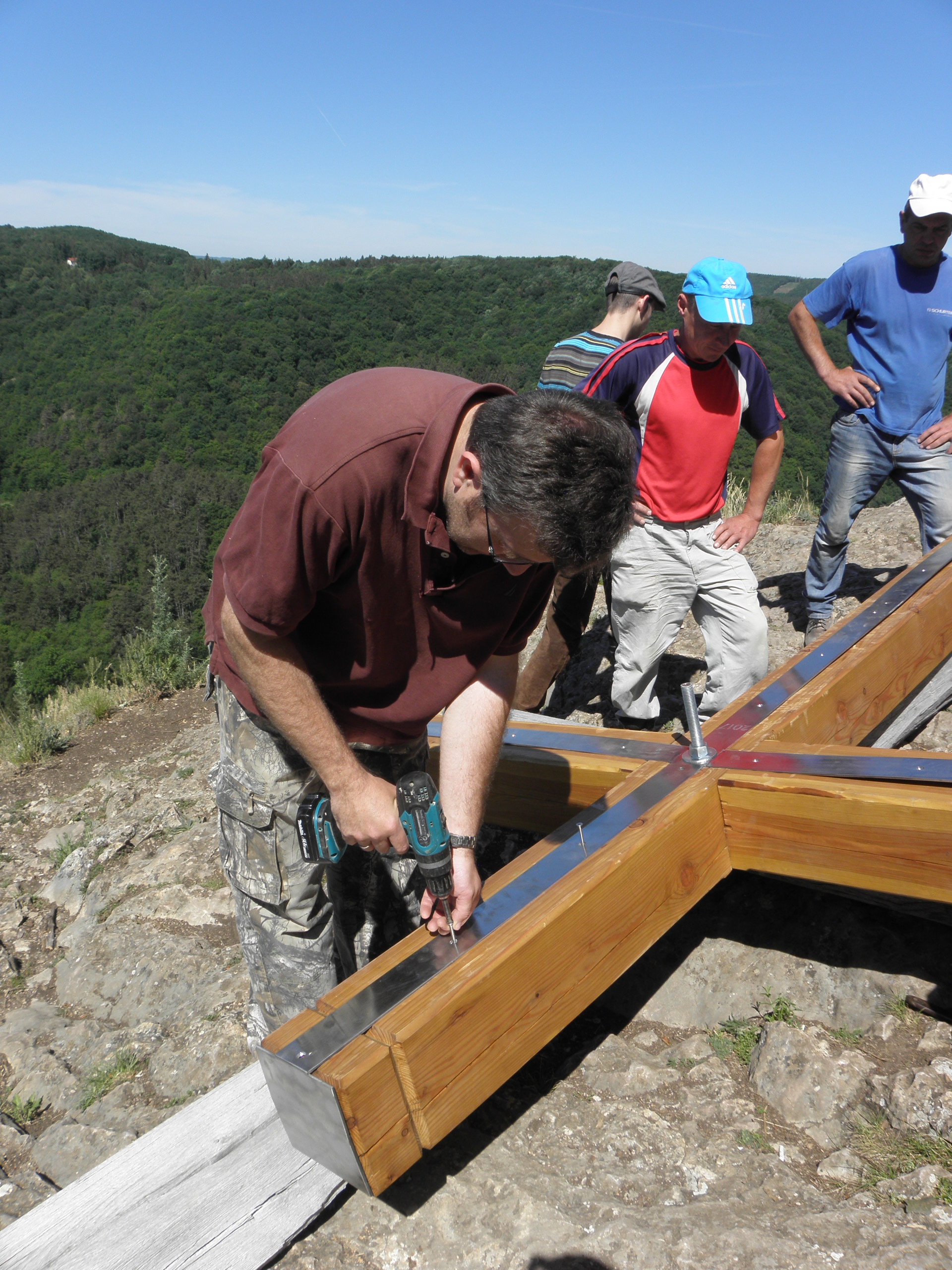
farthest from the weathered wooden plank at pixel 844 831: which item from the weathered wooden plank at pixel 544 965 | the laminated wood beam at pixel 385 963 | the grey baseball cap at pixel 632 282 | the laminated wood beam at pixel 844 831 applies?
the grey baseball cap at pixel 632 282

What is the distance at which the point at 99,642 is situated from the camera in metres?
41.0

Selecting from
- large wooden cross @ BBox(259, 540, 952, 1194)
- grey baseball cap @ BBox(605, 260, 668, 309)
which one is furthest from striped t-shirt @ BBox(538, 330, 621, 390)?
large wooden cross @ BBox(259, 540, 952, 1194)

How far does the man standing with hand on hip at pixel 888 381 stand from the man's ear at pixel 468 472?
3.11 meters

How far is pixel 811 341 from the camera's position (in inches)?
178

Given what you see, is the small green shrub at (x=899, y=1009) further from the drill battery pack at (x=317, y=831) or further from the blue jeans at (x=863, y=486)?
the blue jeans at (x=863, y=486)

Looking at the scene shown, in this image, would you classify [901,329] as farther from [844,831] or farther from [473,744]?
[473,744]

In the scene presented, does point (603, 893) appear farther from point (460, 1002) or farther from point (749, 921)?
point (749, 921)

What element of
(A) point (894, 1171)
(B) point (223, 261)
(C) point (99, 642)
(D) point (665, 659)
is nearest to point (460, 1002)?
(A) point (894, 1171)

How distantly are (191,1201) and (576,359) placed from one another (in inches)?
143

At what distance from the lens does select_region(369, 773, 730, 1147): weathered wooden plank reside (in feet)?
4.90

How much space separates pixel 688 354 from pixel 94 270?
10425cm

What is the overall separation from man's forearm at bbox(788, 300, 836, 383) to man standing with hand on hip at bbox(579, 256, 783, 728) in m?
0.87

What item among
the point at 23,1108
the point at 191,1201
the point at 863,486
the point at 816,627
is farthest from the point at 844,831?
the point at 863,486

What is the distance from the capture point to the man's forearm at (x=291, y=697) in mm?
1788
